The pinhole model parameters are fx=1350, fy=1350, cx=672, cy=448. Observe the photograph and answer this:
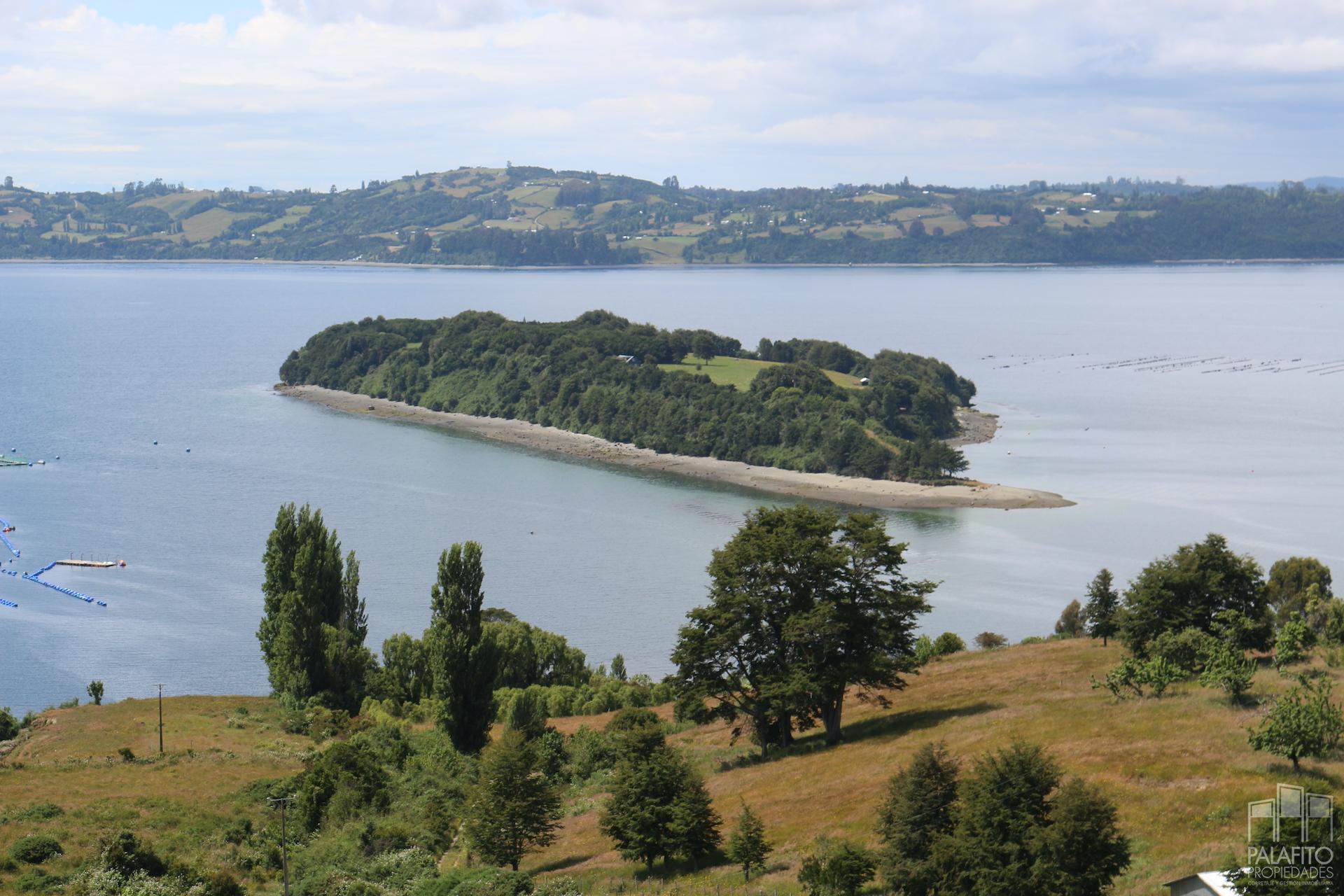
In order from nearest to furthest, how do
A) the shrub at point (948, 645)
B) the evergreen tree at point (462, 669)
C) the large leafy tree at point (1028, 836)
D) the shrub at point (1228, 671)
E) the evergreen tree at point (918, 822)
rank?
the large leafy tree at point (1028, 836)
the evergreen tree at point (918, 822)
the shrub at point (1228, 671)
the evergreen tree at point (462, 669)
the shrub at point (948, 645)

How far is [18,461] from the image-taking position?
94.8 metres

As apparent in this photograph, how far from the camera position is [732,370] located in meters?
121

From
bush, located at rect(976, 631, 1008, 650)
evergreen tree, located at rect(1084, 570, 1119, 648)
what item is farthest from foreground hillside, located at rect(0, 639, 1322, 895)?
bush, located at rect(976, 631, 1008, 650)

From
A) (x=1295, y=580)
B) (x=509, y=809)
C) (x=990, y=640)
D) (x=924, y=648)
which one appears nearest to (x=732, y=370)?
(x=1295, y=580)

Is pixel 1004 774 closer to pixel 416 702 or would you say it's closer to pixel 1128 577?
pixel 416 702

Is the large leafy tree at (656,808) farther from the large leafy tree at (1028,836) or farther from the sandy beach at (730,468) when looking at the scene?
the sandy beach at (730,468)

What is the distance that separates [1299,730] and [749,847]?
9242mm

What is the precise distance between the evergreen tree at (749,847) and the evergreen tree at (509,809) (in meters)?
5.09

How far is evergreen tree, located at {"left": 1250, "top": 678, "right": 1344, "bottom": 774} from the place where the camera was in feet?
72.6

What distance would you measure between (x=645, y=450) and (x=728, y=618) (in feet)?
238

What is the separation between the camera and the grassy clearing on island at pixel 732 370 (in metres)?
114

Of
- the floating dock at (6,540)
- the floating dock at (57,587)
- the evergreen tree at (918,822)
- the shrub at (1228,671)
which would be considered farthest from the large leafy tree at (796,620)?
the floating dock at (6,540)

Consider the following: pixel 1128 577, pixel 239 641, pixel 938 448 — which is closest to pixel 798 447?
pixel 938 448

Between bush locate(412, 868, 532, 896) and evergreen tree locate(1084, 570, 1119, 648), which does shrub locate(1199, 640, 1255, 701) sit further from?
bush locate(412, 868, 532, 896)
